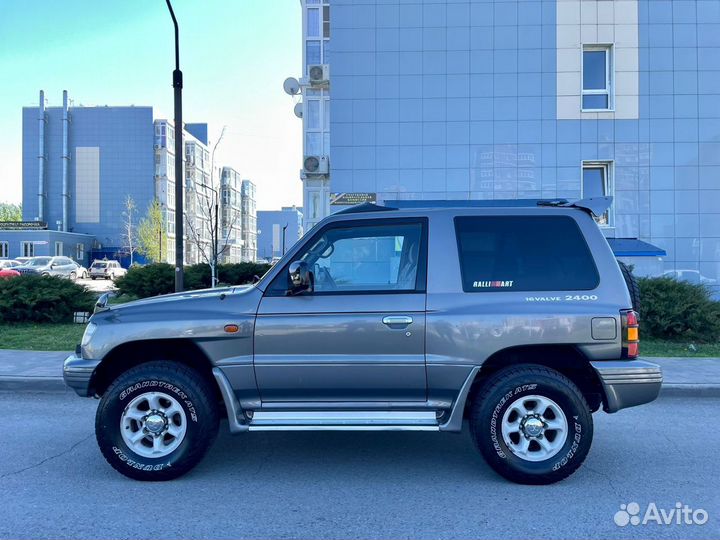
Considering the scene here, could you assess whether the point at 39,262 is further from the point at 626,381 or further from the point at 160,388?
the point at 626,381

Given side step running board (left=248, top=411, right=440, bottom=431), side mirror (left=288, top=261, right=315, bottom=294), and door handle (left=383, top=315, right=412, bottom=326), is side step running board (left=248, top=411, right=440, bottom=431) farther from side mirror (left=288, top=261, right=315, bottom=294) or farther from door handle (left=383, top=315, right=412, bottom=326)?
side mirror (left=288, top=261, right=315, bottom=294)

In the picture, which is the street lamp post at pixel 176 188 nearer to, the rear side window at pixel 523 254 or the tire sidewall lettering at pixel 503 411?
the rear side window at pixel 523 254

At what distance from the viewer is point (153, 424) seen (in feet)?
13.9

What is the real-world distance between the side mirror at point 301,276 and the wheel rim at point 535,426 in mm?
1757

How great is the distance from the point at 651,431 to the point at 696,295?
6.71 metres

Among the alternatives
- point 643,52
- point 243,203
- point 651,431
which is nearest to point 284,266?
point 651,431

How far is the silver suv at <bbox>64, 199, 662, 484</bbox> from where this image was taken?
4199 millimetres

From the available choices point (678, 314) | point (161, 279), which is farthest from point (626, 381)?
point (161, 279)

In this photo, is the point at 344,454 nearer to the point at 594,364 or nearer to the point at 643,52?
the point at 594,364

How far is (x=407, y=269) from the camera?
4461mm

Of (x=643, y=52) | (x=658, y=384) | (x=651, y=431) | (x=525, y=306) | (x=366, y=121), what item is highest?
(x=643, y=52)

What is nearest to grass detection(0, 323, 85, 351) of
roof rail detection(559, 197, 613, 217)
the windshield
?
roof rail detection(559, 197, 613, 217)

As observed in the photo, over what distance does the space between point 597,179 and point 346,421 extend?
14315 millimetres

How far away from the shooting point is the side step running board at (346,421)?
13.6ft
